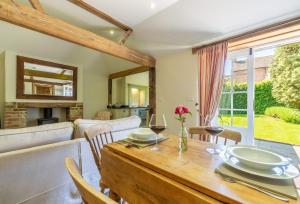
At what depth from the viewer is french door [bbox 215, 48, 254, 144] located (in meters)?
2.54

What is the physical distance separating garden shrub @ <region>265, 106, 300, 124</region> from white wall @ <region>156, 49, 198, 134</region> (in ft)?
11.0

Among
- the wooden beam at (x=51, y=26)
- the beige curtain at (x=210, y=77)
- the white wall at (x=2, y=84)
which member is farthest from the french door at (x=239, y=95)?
the white wall at (x=2, y=84)

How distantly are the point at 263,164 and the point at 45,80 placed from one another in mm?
5010

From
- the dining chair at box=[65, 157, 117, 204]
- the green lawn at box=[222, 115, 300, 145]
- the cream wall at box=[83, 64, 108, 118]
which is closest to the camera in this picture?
the dining chair at box=[65, 157, 117, 204]

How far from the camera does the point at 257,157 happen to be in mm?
880

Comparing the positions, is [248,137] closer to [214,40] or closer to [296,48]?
[214,40]

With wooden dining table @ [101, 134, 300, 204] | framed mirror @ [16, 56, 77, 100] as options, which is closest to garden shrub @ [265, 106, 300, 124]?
wooden dining table @ [101, 134, 300, 204]

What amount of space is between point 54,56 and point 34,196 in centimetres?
401

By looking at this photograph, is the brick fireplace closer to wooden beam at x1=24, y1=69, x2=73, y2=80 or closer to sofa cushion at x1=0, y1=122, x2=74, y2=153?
wooden beam at x1=24, y1=69, x2=73, y2=80

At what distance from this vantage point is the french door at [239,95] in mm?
2539

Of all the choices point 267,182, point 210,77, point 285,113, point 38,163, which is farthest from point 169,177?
point 285,113

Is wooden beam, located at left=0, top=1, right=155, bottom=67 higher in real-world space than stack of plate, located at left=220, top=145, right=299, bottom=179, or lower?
higher

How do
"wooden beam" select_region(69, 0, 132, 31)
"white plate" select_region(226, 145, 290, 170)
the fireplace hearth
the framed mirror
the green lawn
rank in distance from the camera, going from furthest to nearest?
the fireplace hearth < the green lawn < the framed mirror < "wooden beam" select_region(69, 0, 132, 31) < "white plate" select_region(226, 145, 290, 170)

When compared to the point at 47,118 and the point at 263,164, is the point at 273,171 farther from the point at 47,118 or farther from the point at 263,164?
the point at 47,118
